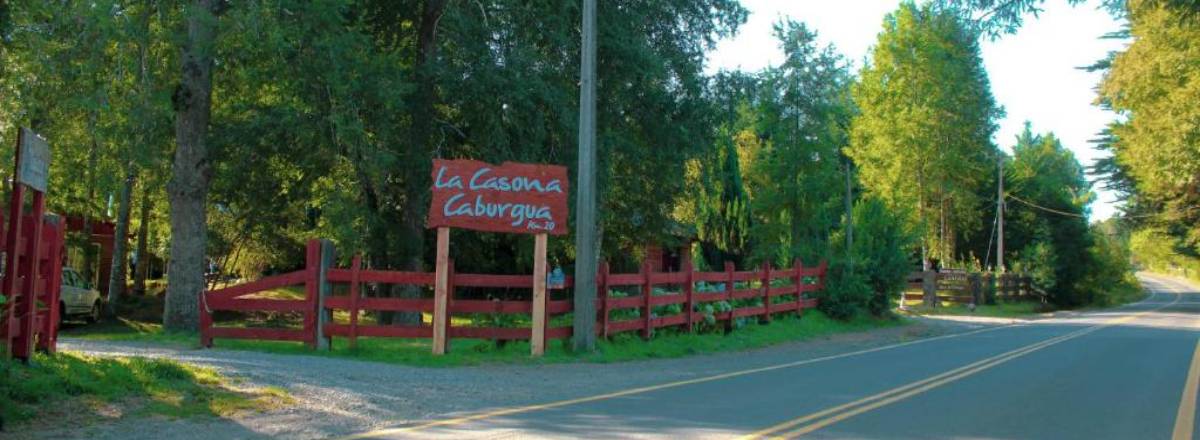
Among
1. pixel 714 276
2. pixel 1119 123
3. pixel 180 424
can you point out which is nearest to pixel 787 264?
pixel 714 276

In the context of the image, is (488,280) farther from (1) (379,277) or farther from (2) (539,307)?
(1) (379,277)

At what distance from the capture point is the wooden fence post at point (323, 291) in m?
13.8

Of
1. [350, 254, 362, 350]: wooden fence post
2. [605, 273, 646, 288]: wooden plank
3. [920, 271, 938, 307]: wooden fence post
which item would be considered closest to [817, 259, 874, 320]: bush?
[605, 273, 646, 288]: wooden plank

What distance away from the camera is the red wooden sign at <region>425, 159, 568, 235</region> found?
14297 mm

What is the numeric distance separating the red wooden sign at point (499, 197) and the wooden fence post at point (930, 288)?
1035 inches

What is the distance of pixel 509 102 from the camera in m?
17.4

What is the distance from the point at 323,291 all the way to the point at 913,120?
1388 inches

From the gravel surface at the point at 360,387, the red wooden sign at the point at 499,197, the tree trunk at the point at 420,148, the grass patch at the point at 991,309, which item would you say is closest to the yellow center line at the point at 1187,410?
the gravel surface at the point at 360,387

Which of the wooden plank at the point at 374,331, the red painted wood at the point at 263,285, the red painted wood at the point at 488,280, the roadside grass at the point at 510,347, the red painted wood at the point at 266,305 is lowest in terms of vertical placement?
the roadside grass at the point at 510,347

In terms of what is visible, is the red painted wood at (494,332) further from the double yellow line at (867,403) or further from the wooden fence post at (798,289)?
the wooden fence post at (798,289)

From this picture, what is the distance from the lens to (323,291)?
13.8 m

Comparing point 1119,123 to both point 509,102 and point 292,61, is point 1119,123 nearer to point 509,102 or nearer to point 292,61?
point 509,102

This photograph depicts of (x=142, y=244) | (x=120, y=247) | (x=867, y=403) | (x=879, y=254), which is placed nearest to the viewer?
(x=867, y=403)

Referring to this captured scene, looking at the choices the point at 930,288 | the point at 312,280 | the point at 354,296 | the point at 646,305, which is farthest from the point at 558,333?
the point at 930,288
